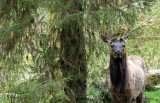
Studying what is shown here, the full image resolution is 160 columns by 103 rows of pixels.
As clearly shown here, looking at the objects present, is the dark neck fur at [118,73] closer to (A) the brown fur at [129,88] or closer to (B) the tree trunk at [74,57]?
(A) the brown fur at [129,88]

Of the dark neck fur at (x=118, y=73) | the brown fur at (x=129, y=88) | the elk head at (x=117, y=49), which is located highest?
the elk head at (x=117, y=49)

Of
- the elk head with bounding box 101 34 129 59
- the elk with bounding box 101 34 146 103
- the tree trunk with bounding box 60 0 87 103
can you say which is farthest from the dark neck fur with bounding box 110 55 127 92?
the tree trunk with bounding box 60 0 87 103

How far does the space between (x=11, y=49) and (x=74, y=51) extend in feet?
5.33

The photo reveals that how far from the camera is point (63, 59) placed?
7.01 metres

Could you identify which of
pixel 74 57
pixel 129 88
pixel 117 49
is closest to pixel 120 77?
pixel 129 88

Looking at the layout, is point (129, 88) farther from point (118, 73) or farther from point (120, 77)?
point (118, 73)

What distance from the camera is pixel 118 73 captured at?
22.0 ft

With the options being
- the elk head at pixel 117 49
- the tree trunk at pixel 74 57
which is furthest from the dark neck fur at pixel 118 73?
the tree trunk at pixel 74 57


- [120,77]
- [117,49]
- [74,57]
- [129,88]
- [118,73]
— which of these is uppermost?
[117,49]

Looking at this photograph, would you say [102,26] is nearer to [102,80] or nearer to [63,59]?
[63,59]

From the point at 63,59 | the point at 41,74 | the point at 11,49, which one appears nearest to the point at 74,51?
the point at 63,59

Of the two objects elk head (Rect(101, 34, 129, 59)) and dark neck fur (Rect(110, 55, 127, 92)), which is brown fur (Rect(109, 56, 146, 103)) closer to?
dark neck fur (Rect(110, 55, 127, 92))

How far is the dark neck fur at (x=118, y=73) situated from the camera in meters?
6.55

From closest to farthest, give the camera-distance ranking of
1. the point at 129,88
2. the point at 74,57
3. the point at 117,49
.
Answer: the point at 117,49, the point at 129,88, the point at 74,57
